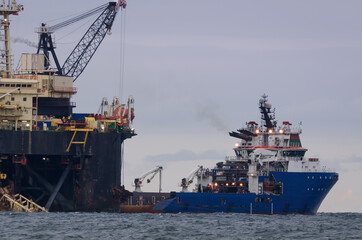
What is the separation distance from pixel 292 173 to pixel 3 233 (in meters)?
48.2

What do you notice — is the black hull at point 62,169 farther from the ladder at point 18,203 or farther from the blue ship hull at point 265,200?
the blue ship hull at point 265,200

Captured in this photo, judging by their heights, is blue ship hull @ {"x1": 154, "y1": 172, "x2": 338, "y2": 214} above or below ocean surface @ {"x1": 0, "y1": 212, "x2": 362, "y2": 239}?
above

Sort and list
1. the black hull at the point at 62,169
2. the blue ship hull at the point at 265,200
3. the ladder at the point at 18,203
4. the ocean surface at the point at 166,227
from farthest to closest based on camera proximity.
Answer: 1. the blue ship hull at the point at 265,200
2. the ladder at the point at 18,203
3. the black hull at the point at 62,169
4. the ocean surface at the point at 166,227

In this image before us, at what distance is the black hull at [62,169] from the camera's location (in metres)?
125

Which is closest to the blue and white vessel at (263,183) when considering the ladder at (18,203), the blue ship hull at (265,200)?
the blue ship hull at (265,200)

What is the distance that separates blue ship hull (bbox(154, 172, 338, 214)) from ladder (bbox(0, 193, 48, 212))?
52.2 feet

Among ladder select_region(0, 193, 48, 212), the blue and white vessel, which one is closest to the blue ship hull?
the blue and white vessel

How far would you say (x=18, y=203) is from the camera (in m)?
126

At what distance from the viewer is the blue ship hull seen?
134 metres

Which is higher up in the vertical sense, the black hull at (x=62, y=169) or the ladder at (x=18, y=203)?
the black hull at (x=62, y=169)

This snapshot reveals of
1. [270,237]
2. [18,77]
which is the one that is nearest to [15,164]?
[18,77]

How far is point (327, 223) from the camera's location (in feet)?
392

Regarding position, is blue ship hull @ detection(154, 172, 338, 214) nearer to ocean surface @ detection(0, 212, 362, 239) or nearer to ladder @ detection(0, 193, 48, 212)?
ocean surface @ detection(0, 212, 362, 239)

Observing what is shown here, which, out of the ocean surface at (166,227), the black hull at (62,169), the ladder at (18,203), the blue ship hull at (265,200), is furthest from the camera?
the blue ship hull at (265,200)
